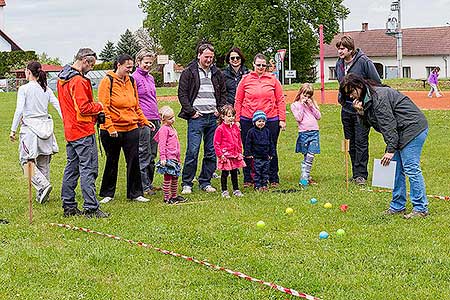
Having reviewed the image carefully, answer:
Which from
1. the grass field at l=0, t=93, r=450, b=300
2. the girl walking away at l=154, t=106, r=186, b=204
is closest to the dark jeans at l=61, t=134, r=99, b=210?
the grass field at l=0, t=93, r=450, b=300

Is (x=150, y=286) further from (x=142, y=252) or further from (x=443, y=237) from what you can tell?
(x=443, y=237)

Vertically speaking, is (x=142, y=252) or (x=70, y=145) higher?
(x=70, y=145)

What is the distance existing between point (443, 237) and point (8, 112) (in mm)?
22304

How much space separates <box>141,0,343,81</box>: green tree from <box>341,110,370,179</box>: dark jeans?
41298 mm

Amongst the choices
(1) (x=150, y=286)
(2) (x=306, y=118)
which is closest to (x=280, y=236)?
(1) (x=150, y=286)

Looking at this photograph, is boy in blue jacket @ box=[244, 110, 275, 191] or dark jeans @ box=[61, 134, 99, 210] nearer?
dark jeans @ box=[61, 134, 99, 210]

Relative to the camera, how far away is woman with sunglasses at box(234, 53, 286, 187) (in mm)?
10141

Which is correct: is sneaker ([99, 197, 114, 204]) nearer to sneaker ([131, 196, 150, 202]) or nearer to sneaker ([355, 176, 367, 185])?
sneaker ([131, 196, 150, 202])

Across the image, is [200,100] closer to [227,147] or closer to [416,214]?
[227,147]

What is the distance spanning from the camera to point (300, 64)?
59000mm

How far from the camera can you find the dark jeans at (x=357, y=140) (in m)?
10.3

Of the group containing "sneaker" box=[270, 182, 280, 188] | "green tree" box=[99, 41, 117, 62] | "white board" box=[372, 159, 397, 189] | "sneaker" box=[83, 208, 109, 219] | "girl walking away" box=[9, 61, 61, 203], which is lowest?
"sneaker" box=[270, 182, 280, 188]

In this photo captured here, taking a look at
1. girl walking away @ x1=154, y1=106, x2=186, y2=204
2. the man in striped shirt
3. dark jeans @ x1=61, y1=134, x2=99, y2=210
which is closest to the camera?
dark jeans @ x1=61, y1=134, x2=99, y2=210

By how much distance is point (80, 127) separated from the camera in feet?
27.3
